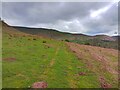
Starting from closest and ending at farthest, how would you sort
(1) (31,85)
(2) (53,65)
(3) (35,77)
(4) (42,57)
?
(1) (31,85) < (3) (35,77) < (2) (53,65) < (4) (42,57)

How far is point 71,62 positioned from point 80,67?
10.7 feet

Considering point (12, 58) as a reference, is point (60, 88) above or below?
below

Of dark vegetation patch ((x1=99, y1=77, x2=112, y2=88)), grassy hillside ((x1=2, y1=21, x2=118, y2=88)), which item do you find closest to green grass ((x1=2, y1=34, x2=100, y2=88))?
grassy hillside ((x1=2, y1=21, x2=118, y2=88))

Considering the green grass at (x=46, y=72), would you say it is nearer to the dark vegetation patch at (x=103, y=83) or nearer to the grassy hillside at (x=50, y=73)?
the grassy hillside at (x=50, y=73)

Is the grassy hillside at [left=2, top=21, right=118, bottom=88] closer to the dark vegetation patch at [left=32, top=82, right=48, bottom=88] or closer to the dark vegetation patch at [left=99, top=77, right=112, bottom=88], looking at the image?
the dark vegetation patch at [left=99, top=77, right=112, bottom=88]

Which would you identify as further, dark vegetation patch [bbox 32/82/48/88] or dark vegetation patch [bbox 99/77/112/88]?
dark vegetation patch [bbox 99/77/112/88]

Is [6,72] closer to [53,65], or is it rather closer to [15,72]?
[15,72]

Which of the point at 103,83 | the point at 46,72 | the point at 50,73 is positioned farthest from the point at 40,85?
the point at 103,83

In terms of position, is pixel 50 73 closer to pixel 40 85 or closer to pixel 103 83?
pixel 40 85

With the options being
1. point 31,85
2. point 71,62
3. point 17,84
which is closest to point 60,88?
point 31,85

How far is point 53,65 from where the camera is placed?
35.8 m

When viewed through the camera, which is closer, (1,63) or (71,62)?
(1,63)

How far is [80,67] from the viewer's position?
122ft

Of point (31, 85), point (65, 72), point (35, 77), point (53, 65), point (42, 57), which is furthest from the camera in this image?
point (42, 57)
